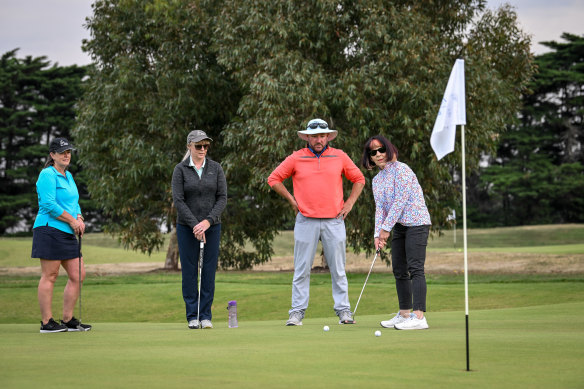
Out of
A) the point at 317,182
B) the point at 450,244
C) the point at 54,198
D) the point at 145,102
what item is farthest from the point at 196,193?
the point at 450,244

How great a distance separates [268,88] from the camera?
21484 millimetres

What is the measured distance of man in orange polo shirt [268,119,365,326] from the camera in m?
9.16

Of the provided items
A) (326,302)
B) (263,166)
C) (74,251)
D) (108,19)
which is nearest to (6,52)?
(108,19)

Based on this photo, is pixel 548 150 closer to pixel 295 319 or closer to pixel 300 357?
pixel 295 319

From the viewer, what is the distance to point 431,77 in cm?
2197

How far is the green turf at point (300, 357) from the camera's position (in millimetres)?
4867

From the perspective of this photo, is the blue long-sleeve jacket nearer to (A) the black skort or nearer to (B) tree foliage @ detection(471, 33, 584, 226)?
(A) the black skort

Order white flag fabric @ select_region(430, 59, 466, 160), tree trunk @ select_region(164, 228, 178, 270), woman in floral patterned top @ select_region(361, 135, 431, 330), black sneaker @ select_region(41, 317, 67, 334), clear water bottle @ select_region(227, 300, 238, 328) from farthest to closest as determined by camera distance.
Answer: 1. tree trunk @ select_region(164, 228, 178, 270)
2. clear water bottle @ select_region(227, 300, 238, 328)
3. black sneaker @ select_region(41, 317, 67, 334)
4. woman in floral patterned top @ select_region(361, 135, 431, 330)
5. white flag fabric @ select_region(430, 59, 466, 160)

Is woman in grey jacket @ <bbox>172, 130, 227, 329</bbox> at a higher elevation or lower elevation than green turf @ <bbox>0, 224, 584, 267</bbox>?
higher

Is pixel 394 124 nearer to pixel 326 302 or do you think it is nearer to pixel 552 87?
pixel 326 302

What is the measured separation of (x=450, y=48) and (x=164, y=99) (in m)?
8.80

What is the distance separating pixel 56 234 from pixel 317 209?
2.81 m

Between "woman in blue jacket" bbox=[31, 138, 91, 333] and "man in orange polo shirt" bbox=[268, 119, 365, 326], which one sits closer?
"woman in blue jacket" bbox=[31, 138, 91, 333]

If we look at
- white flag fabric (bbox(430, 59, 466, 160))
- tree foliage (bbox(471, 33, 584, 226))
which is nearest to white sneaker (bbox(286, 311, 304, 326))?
white flag fabric (bbox(430, 59, 466, 160))
